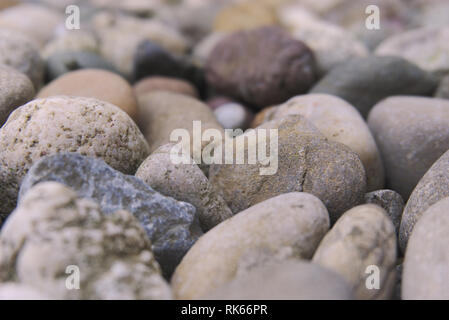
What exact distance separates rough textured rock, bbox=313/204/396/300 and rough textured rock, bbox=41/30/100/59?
12.9 ft

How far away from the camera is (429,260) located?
191 cm

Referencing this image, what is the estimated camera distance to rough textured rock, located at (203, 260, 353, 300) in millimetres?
1719

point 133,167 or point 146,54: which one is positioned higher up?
point 146,54

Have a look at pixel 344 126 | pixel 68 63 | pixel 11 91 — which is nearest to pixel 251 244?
pixel 344 126

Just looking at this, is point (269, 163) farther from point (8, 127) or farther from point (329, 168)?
point (8, 127)

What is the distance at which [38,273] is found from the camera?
1737 mm

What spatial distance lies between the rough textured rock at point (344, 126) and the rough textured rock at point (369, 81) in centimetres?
62

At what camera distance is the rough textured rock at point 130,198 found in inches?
84.8

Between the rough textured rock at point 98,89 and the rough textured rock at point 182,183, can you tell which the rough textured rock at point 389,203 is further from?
the rough textured rock at point 98,89

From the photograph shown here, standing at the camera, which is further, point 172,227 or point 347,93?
point 347,93

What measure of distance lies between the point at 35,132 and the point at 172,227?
99 centimetres

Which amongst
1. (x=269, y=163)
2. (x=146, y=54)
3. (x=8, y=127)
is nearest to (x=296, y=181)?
(x=269, y=163)

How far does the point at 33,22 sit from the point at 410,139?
5.37 metres

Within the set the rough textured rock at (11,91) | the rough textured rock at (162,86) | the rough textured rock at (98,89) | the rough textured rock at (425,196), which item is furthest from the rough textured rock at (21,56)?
the rough textured rock at (425,196)
